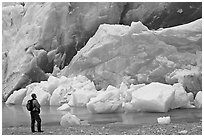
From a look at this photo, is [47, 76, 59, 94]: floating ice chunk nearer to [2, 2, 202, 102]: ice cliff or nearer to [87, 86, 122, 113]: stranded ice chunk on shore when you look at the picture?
[2, 2, 202, 102]: ice cliff

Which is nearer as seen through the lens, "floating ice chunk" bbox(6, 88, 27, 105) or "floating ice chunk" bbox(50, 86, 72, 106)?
"floating ice chunk" bbox(50, 86, 72, 106)

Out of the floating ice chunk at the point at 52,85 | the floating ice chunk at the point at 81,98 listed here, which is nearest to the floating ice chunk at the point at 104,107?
the floating ice chunk at the point at 81,98

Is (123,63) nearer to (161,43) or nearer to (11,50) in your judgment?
(161,43)

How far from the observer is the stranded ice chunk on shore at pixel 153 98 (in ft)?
34.8

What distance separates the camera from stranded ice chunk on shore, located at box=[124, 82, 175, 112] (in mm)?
10609

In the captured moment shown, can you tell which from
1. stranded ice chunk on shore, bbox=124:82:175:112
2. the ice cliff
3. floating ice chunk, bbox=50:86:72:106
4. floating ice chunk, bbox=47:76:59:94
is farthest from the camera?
floating ice chunk, bbox=47:76:59:94

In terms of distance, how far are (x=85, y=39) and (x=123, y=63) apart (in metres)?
3.73

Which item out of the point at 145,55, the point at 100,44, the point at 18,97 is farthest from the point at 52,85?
the point at 145,55

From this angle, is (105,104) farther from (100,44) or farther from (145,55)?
(100,44)

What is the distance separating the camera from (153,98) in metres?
10.6

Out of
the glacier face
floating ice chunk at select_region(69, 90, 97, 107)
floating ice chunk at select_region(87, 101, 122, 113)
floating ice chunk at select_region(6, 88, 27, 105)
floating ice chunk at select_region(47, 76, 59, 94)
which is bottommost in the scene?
floating ice chunk at select_region(87, 101, 122, 113)

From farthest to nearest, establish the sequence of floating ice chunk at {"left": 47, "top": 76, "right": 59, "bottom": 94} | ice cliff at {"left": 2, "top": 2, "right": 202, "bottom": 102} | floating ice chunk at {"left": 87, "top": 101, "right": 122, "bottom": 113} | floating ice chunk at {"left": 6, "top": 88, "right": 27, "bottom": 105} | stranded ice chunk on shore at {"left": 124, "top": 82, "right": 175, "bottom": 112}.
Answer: floating ice chunk at {"left": 6, "top": 88, "right": 27, "bottom": 105} < floating ice chunk at {"left": 47, "top": 76, "right": 59, "bottom": 94} < ice cliff at {"left": 2, "top": 2, "right": 202, "bottom": 102} < floating ice chunk at {"left": 87, "top": 101, "right": 122, "bottom": 113} < stranded ice chunk on shore at {"left": 124, "top": 82, "right": 175, "bottom": 112}

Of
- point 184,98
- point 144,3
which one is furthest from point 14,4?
point 184,98

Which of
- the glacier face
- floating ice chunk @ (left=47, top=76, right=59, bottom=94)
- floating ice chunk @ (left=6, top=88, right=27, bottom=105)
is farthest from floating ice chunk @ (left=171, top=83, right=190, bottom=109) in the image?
floating ice chunk @ (left=6, top=88, right=27, bottom=105)
